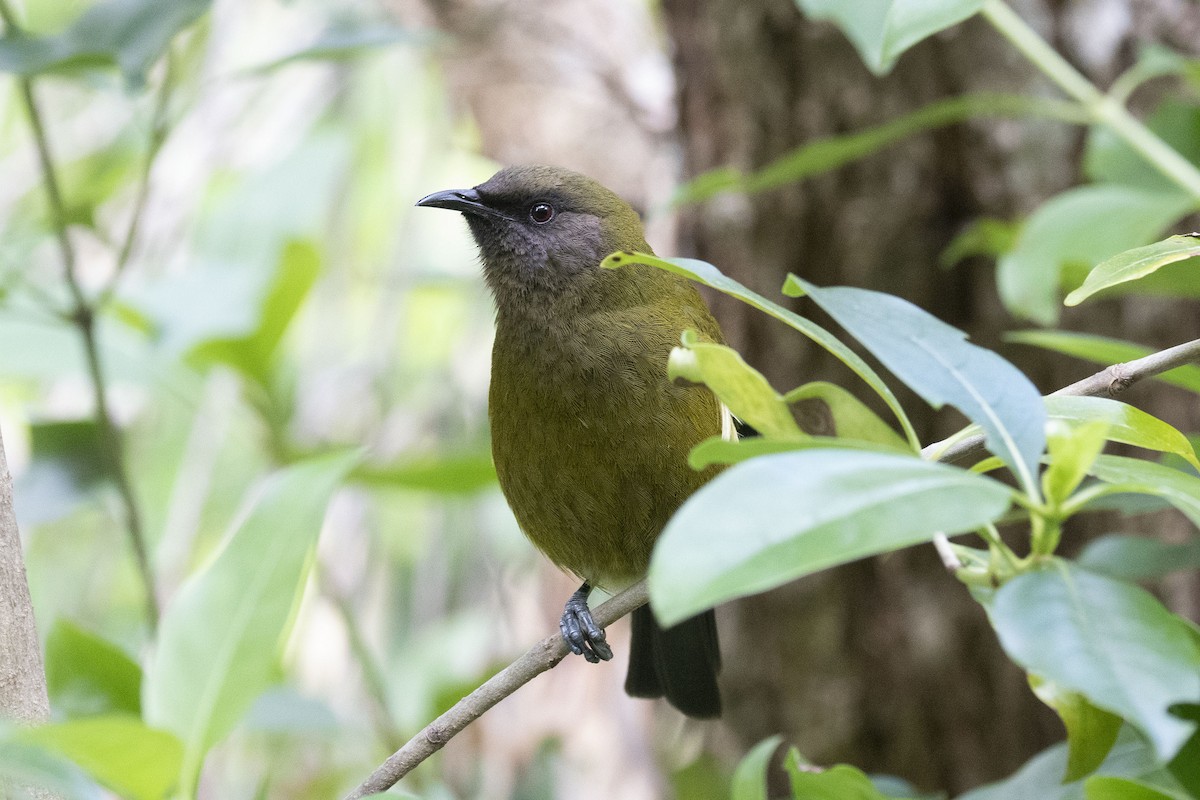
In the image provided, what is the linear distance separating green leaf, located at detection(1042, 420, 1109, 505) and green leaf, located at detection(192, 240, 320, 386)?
2.50 meters

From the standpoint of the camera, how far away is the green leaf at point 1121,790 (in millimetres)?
1403

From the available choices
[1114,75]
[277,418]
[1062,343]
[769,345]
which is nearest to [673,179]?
[769,345]

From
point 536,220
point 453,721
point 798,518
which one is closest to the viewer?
point 798,518

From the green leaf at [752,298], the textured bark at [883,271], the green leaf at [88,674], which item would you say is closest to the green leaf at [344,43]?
the textured bark at [883,271]

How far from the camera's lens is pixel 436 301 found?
19.5ft

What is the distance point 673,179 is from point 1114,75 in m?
1.68

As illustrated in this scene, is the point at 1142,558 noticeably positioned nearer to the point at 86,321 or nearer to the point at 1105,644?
the point at 1105,644

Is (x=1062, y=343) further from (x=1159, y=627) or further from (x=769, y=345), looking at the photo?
(x=769, y=345)

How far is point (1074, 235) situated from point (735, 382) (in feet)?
5.70

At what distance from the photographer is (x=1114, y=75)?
362cm

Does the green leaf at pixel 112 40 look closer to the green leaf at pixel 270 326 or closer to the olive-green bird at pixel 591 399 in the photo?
the olive-green bird at pixel 591 399

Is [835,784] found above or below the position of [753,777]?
above

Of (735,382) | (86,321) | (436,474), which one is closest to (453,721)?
(735,382)

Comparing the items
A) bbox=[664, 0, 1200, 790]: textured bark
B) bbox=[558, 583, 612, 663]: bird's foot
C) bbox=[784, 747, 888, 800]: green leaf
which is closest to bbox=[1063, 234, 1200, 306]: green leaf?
bbox=[784, 747, 888, 800]: green leaf
